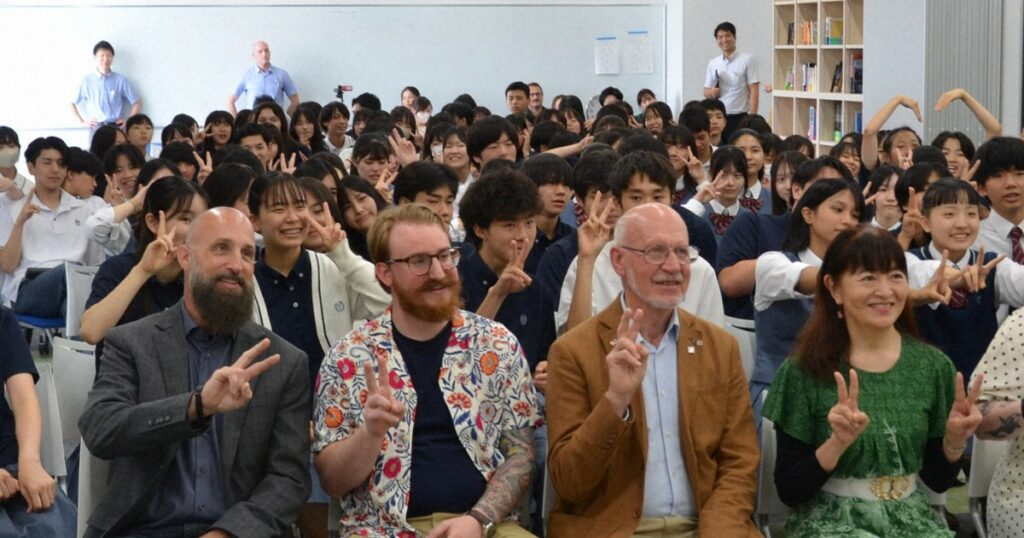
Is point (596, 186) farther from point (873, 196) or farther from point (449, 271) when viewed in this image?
point (449, 271)

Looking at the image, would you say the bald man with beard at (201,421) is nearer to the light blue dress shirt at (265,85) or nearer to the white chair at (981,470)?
the white chair at (981,470)

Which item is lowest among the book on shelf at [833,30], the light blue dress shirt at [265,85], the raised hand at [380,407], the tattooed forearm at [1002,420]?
the tattooed forearm at [1002,420]

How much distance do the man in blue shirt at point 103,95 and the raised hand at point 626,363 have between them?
471 inches

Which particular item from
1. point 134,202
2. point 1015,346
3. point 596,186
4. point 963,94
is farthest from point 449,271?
point 963,94

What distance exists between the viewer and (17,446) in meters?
3.36

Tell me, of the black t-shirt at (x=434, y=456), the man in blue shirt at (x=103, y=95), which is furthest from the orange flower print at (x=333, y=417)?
the man in blue shirt at (x=103, y=95)

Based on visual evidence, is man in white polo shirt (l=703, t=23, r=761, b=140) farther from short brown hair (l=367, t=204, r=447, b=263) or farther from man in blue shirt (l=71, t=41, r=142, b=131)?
short brown hair (l=367, t=204, r=447, b=263)

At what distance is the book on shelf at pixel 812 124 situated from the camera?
42.1 ft

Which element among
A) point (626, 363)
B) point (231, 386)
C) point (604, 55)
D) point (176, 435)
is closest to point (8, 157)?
point (176, 435)

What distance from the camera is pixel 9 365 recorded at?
11.1ft

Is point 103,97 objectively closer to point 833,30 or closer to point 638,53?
point 638,53

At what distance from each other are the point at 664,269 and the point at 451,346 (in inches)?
21.2

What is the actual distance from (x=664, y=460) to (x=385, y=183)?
3380 millimetres

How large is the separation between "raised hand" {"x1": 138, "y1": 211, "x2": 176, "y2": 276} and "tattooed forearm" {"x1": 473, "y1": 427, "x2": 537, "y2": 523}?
4.05 ft
